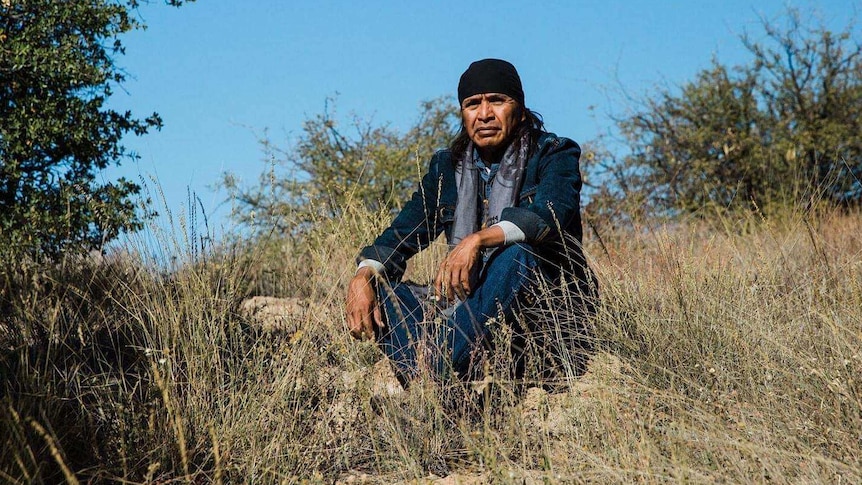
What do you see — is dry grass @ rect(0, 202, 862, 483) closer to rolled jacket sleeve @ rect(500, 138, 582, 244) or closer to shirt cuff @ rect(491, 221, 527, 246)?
rolled jacket sleeve @ rect(500, 138, 582, 244)

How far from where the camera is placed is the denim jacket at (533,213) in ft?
12.3

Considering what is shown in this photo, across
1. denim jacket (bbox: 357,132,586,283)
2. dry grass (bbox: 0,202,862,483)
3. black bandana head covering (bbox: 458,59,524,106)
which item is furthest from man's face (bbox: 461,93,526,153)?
dry grass (bbox: 0,202,862,483)

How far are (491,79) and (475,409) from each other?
1478mm

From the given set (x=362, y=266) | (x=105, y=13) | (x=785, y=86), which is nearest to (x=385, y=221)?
(x=362, y=266)

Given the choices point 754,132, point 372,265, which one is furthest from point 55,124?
point 754,132

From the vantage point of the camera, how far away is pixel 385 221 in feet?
19.4

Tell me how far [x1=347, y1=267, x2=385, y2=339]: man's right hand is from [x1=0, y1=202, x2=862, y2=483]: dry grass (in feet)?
0.35

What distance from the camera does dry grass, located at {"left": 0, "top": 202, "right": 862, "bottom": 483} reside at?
2.87 metres

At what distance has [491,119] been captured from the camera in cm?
417

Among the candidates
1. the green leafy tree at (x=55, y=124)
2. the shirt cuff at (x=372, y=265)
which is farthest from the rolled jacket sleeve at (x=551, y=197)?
the green leafy tree at (x=55, y=124)

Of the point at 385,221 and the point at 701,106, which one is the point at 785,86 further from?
the point at 385,221

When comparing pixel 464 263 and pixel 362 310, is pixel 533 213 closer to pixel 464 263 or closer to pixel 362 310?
pixel 464 263

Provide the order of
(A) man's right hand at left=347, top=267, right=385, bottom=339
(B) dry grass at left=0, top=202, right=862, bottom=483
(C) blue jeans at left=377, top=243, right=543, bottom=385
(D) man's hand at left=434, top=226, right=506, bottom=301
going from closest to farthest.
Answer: (B) dry grass at left=0, top=202, right=862, bottom=483, (D) man's hand at left=434, top=226, right=506, bottom=301, (C) blue jeans at left=377, top=243, right=543, bottom=385, (A) man's right hand at left=347, top=267, right=385, bottom=339

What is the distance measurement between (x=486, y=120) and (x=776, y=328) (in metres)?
1.55
